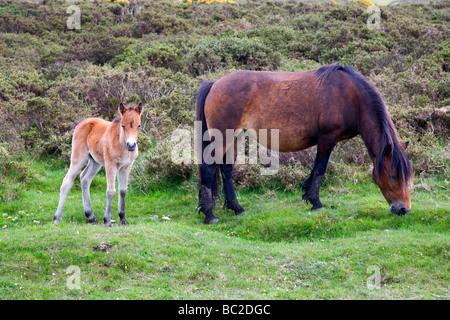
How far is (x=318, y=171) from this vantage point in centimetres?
786

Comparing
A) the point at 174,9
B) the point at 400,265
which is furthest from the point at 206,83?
the point at 174,9

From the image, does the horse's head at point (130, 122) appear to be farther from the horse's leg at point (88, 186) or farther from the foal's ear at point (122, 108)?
the horse's leg at point (88, 186)

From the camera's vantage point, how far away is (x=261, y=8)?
109 ft

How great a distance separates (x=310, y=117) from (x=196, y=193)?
3366 millimetres

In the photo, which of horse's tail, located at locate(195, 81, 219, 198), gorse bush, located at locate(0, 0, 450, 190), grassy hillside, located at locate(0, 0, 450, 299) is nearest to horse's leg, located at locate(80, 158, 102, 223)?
grassy hillside, located at locate(0, 0, 450, 299)

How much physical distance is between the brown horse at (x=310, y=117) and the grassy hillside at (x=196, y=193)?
0.74 m

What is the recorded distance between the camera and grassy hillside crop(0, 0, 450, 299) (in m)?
5.56

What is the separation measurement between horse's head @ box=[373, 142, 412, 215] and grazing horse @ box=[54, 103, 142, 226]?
4203 mm

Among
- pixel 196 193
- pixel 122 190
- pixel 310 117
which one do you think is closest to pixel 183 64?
pixel 196 193

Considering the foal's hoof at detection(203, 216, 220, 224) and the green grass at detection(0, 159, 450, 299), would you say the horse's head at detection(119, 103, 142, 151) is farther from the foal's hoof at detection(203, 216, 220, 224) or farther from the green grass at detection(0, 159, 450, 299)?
the foal's hoof at detection(203, 216, 220, 224)

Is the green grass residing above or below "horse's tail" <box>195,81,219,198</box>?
below

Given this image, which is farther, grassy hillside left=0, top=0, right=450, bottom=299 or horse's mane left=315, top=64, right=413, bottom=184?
horse's mane left=315, top=64, right=413, bottom=184

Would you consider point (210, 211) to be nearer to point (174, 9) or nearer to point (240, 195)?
point (240, 195)

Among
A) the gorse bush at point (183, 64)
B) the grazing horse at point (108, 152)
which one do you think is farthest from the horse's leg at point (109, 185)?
the gorse bush at point (183, 64)
